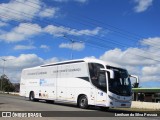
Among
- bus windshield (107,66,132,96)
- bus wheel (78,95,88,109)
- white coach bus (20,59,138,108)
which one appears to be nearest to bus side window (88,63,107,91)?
white coach bus (20,59,138,108)

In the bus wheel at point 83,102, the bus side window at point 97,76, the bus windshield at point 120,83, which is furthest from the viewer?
the bus wheel at point 83,102

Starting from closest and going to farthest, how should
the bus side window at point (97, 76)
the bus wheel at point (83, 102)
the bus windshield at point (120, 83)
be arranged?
the bus windshield at point (120, 83)
the bus side window at point (97, 76)
the bus wheel at point (83, 102)

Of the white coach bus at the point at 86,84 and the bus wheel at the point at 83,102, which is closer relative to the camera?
the white coach bus at the point at 86,84

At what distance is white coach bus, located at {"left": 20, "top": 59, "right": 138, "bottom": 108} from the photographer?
25.0m

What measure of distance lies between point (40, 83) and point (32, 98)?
2.35 m

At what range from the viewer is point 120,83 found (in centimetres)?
2536

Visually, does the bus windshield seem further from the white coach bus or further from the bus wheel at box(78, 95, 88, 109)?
the bus wheel at box(78, 95, 88, 109)

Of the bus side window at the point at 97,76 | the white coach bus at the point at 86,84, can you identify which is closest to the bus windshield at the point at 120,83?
the white coach bus at the point at 86,84

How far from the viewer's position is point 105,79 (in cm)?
2511

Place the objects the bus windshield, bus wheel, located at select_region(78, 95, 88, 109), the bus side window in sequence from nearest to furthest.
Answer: the bus windshield < the bus side window < bus wheel, located at select_region(78, 95, 88, 109)

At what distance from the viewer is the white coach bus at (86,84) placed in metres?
25.0

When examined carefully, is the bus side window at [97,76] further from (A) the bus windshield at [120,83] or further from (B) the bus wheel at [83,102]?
(B) the bus wheel at [83,102]

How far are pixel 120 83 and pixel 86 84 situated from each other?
278 cm

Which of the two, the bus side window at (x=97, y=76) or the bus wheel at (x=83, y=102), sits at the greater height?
the bus side window at (x=97, y=76)
